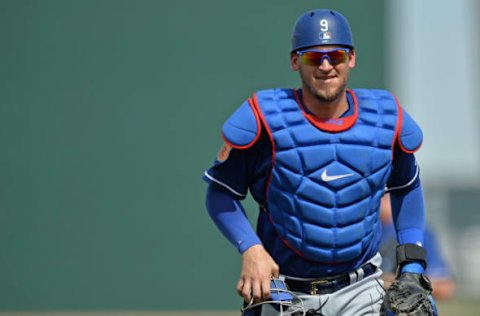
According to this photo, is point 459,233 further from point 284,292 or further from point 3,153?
point 284,292

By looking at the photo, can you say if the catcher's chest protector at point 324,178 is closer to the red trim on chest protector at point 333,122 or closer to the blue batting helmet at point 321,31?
the red trim on chest protector at point 333,122

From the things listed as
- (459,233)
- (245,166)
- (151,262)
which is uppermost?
(245,166)

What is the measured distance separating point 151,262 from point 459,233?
18099mm

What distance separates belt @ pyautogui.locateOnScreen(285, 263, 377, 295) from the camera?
13.1ft

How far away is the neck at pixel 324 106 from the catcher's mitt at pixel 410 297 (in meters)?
0.74

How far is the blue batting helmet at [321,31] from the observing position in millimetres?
3990

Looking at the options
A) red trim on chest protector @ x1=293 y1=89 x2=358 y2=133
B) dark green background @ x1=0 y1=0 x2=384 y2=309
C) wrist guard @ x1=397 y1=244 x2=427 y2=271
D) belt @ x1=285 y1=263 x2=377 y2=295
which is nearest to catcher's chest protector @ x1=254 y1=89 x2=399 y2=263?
red trim on chest protector @ x1=293 y1=89 x2=358 y2=133

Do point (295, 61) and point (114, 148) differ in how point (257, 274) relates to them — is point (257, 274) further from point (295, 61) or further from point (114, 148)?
point (114, 148)

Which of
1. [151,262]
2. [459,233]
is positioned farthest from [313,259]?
[459,233]

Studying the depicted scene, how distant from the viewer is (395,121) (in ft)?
13.2

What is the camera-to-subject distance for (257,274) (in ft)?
12.2

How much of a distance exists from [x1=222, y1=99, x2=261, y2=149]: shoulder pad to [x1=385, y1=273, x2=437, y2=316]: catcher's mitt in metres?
0.84

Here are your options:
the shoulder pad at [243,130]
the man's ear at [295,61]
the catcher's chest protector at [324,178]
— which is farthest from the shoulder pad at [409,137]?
the shoulder pad at [243,130]

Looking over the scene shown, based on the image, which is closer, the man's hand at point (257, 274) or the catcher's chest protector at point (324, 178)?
the man's hand at point (257, 274)
